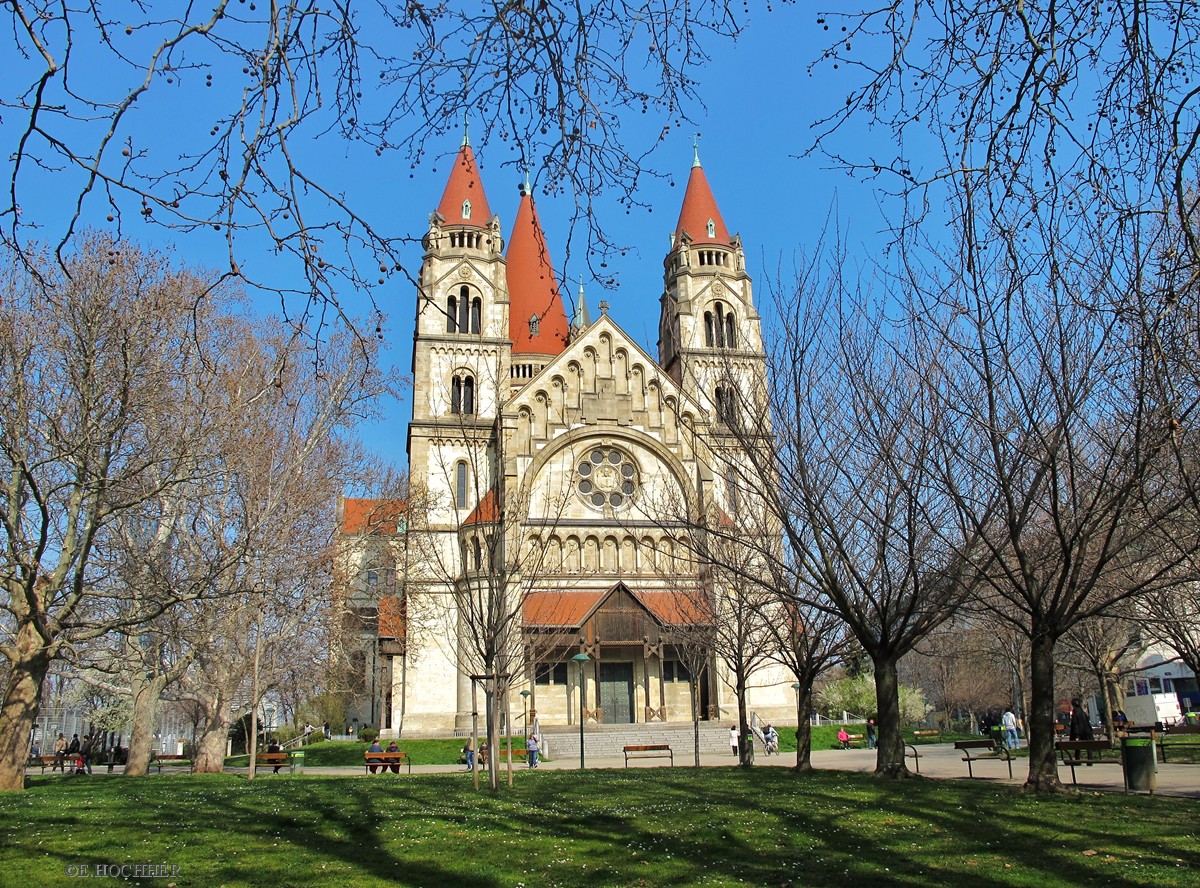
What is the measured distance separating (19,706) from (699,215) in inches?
1560

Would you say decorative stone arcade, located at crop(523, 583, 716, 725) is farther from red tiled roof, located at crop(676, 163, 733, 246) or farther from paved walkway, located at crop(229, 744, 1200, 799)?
red tiled roof, located at crop(676, 163, 733, 246)

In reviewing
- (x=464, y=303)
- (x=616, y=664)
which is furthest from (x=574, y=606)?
(x=464, y=303)

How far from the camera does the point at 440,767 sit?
103 ft

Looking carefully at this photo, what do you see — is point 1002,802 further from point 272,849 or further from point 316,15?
point 316,15

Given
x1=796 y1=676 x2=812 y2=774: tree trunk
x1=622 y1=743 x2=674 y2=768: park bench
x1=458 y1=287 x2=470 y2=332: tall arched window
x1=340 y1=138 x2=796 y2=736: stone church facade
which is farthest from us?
x1=458 y1=287 x2=470 y2=332: tall arched window

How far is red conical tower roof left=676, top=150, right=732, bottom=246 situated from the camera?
4791 centimetres

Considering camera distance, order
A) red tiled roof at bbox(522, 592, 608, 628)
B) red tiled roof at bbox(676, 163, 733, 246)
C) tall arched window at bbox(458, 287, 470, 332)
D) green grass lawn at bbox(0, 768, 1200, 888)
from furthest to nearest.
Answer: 1. red tiled roof at bbox(676, 163, 733, 246)
2. tall arched window at bbox(458, 287, 470, 332)
3. red tiled roof at bbox(522, 592, 608, 628)
4. green grass lawn at bbox(0, 768, 1200, 888)

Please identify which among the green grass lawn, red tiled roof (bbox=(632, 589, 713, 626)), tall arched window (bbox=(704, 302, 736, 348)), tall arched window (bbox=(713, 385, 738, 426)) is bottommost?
the green grass lawn

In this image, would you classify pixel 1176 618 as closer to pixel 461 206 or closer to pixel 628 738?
pixel 628 738

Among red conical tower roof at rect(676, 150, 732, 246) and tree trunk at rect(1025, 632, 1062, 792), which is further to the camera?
red conical tower roof at rect(676, 150, 732, 246)

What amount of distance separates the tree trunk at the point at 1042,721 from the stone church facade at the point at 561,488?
18651 millimetres

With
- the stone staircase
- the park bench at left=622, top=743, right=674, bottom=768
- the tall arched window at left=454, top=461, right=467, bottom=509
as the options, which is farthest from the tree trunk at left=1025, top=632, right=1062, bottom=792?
the tall arched window at left=454, top=461, right=467, bottom=509

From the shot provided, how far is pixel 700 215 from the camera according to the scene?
48.8 m

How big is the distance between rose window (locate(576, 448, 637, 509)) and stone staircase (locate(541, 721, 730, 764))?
31.4ft
